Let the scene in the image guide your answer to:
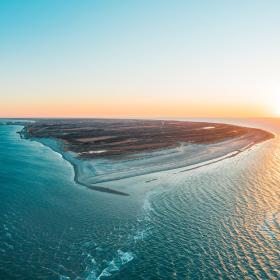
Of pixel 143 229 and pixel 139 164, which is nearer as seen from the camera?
pixel 143 229

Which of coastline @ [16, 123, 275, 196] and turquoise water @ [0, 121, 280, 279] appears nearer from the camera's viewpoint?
turquoise water @ [0, 121, 280, 279]

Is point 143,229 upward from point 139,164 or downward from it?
downward

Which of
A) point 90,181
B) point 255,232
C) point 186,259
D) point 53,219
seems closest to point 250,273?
point 186,259

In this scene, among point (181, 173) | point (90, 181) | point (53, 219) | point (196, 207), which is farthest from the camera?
point (181, 173)

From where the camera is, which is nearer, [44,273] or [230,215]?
[44,273]

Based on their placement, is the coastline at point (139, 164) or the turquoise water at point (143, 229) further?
the coastline at point (139, 164)

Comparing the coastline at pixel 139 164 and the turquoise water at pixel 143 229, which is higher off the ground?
the coastline at pixel 139 164

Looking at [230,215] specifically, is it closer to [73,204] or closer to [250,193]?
[250,193]

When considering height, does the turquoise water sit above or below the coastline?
below
